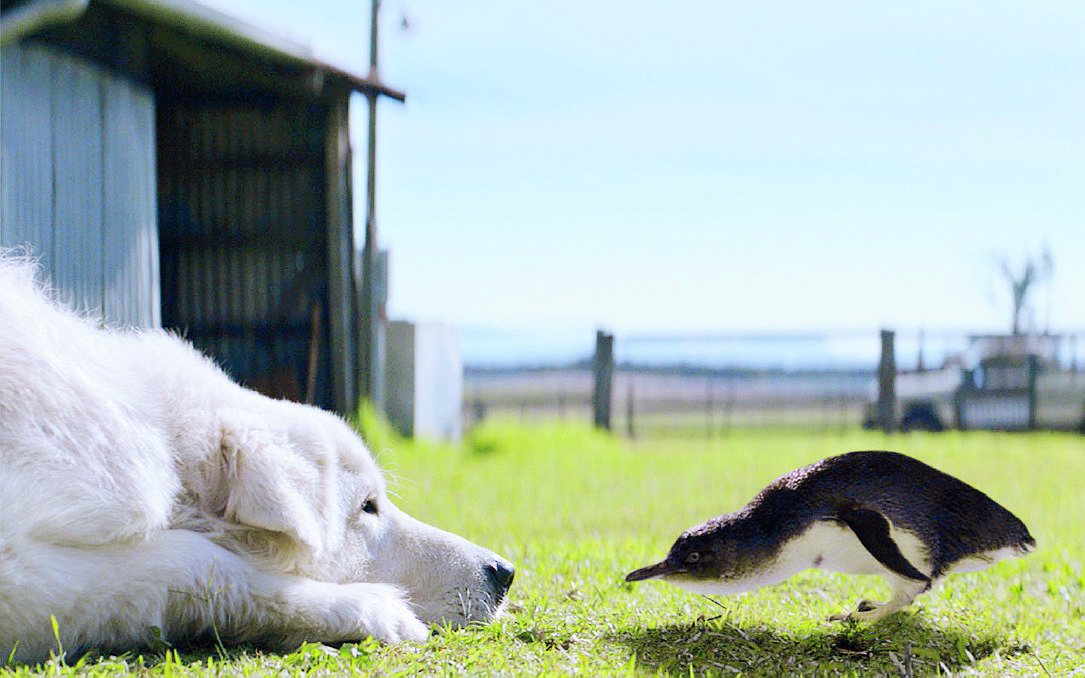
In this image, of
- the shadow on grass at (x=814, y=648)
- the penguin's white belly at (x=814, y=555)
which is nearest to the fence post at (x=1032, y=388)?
the shadow on grass at (x=814, y=648)

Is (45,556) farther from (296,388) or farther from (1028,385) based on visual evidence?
(1028,385)

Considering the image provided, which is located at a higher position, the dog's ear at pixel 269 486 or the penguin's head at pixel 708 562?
the dog's ear at pixel 269 486

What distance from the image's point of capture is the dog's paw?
7.79 feet

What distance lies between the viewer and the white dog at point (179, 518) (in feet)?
7.10

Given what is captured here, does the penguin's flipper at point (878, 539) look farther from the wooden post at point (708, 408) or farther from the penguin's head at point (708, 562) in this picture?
the wooden post at point (708, 408)

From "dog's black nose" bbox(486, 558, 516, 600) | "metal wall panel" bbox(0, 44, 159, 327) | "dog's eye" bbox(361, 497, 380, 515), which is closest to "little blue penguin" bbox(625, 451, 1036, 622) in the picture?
"dog's black nose" bbox(486, 558, 516, 600)

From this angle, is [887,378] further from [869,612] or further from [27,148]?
[27,148]

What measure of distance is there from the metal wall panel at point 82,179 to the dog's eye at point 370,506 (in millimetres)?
4351

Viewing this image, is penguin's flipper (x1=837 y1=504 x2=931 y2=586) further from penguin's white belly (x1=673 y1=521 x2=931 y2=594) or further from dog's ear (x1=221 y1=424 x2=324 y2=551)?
dog's ear (x1=221 y1=424 x2=324 y2=551)

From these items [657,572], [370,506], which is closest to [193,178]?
[370,506]

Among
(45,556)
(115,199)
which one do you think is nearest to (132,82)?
(115,199)

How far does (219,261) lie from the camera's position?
30.7ft

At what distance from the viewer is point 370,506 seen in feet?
9.05

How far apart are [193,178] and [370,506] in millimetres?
7741
